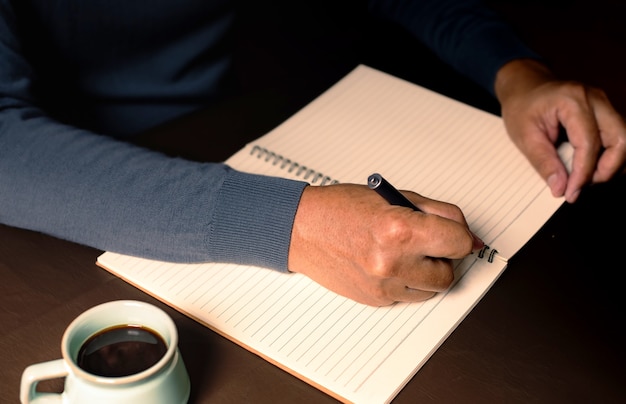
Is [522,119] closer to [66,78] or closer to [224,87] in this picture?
[224,87]

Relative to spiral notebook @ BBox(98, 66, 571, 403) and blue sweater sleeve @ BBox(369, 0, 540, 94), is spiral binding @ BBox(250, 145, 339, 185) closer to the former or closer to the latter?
spiral notebook @ BBox(98, 66, 571, 403)

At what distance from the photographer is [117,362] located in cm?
65

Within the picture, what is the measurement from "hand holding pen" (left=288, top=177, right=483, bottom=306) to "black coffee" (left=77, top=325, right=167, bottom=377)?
238mm

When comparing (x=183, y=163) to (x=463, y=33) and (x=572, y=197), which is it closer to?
(x=572, y=197)

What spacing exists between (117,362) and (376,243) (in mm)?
318

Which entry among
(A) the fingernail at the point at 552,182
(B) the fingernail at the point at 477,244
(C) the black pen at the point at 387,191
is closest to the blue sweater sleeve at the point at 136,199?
(C) the black pen at the point at 387,191

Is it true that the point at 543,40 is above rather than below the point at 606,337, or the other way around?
above

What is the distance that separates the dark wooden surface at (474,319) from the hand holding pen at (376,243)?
82 millimetres

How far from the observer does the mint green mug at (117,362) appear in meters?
0.62

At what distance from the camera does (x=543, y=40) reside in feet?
5.26

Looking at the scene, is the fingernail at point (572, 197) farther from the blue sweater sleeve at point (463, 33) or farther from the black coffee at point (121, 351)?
the black coffee at point (121, 351)

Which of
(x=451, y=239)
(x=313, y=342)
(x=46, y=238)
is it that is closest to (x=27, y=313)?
(x=46, y=238)

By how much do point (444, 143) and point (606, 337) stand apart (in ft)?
1.38

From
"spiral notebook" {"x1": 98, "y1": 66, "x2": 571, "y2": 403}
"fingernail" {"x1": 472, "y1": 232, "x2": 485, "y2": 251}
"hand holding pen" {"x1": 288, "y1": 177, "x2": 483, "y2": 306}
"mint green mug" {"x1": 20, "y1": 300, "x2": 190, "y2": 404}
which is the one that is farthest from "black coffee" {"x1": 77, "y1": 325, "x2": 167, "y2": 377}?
"fingernail" {"x1": 472, "y1": 232, "x2": 485, "y2": 251}
